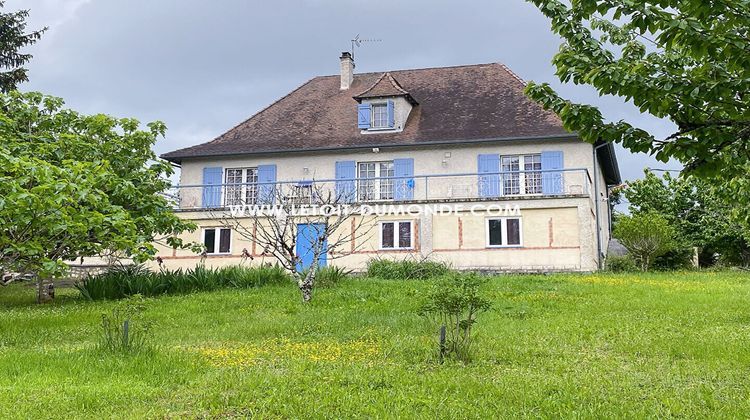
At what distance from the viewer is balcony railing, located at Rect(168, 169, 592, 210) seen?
22.5 meters

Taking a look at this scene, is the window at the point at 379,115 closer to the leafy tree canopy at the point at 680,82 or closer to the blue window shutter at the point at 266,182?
the blue window shutter at the point at 266,182

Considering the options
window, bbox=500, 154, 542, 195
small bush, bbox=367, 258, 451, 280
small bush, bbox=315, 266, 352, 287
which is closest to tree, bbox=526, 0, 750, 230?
small bush, bbox=315, 266, 352, 287

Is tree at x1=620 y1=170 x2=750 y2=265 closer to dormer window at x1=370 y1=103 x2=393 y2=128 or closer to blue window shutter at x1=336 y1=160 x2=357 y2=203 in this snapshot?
dormer window at x1=370 y1=103 x2=393 y2=128

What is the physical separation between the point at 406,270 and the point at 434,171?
5.72 meters

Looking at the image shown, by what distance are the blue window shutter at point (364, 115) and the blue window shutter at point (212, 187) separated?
19.9ft

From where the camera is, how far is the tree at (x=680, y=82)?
4270 millimetres

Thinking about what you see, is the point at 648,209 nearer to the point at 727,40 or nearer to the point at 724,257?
the point at 724,257

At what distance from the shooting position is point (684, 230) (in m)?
30.4

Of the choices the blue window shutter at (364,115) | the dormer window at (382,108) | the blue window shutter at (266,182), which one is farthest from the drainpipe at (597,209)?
the blue window shutter at (266,182)

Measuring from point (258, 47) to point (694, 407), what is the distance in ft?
35.1

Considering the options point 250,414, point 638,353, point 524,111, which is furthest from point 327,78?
point 250,414

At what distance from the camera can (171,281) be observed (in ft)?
56.0

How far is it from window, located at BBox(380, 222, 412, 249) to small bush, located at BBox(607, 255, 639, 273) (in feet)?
23.0

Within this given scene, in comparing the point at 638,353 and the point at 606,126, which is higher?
the point at 606,126
